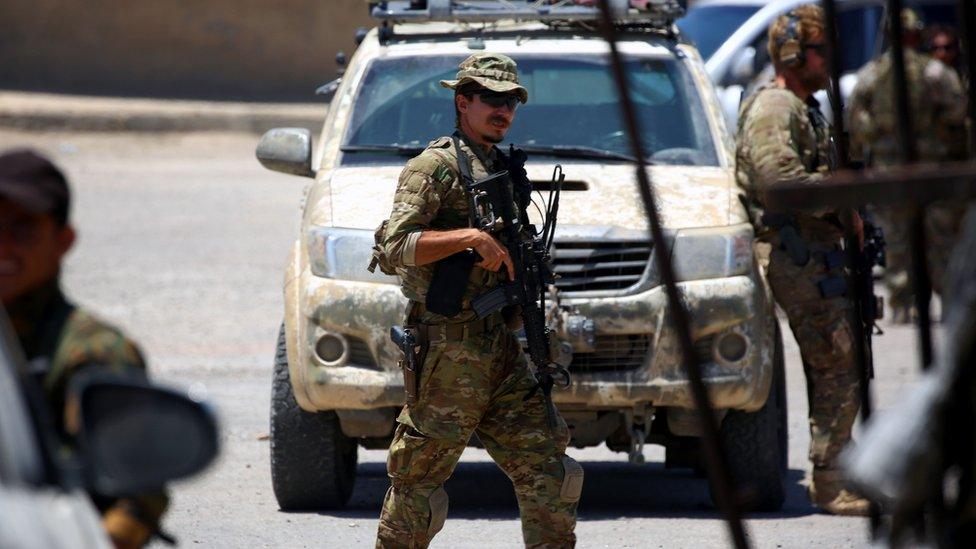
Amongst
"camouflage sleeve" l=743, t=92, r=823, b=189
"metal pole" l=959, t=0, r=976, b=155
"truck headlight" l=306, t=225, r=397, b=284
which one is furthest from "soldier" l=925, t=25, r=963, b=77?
"metal pole" l=959, t=0, r=976, b=155

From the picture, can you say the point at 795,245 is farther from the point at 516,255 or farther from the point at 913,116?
the point at 913,116

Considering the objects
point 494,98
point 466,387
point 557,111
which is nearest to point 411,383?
point 466,387

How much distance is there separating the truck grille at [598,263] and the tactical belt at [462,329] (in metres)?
1.17

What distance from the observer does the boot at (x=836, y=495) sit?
257 inches

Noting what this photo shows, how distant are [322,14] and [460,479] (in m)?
17.1

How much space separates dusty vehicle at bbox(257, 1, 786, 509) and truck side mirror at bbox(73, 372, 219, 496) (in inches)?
129

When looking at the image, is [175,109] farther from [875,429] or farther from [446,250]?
[875,429]

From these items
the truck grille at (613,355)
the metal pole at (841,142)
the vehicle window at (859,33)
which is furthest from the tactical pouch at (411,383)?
the vehicle window at (859,33)

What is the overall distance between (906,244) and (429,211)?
6.58m

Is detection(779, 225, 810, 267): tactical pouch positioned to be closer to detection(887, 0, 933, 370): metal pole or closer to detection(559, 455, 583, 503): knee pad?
detection(559, 455, 583, 503): knee pad

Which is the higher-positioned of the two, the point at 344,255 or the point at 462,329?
the point at 462,329

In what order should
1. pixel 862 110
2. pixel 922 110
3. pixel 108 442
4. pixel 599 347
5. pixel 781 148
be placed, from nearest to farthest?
pixel 108 442 → pixel 599 347 → pixel 781 148 → pixel 922 110 → pixel 862 110

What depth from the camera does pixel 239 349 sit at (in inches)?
423

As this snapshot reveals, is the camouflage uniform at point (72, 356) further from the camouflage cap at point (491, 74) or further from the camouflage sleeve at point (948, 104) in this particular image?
the camouflage sleeve at point (948, 104)
